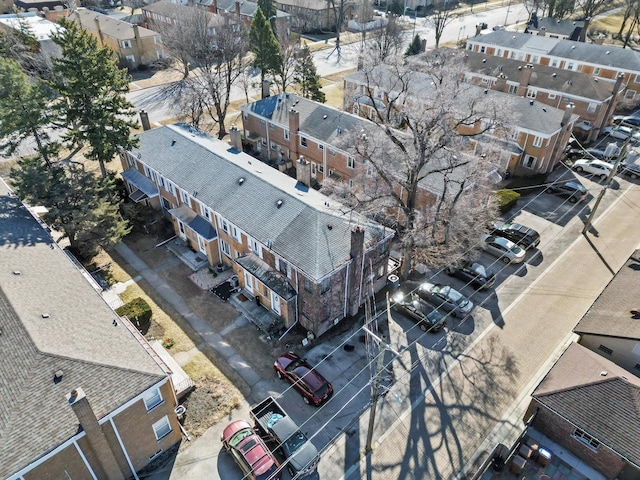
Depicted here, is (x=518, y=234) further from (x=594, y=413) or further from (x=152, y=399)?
(x=152, y=399)

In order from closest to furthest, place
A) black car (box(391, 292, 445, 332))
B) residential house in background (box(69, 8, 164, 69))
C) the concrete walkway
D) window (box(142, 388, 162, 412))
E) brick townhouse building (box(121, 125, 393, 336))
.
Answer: window (box(142, 388, 162, 412))
the concrete walkway
brick townhouse building (box(121, 125, 393, 336))
black car (box(391, 292, 445, 332))
residential house in background (box(69, 8, 164, 69))

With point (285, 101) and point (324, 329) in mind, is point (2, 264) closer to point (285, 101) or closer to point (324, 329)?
point (324, 329)

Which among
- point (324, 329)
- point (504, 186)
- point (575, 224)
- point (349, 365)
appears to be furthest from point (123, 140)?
point (575, 224)

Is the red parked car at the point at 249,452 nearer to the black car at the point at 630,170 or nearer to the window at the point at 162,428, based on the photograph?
the window at the point at 162,428

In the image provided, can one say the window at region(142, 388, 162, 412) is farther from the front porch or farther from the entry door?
the front porch

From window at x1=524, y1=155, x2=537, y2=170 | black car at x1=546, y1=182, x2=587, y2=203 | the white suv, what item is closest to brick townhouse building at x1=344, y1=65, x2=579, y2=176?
window at x1=524, y1=155, x2=537, y2=170
